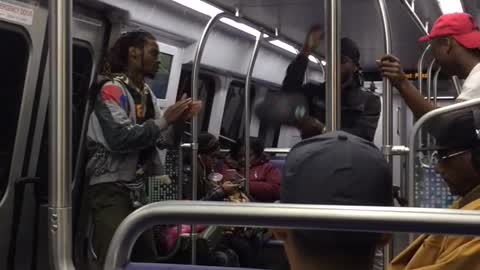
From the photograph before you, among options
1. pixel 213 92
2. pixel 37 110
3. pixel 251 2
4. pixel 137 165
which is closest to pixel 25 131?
pixel 37 110

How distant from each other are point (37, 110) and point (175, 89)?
154 centimetres

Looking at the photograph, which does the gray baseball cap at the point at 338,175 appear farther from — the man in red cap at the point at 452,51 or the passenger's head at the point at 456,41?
the passenger's head at the point at 456,41

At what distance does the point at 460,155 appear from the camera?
179cm

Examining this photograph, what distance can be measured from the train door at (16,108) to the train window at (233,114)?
3197 millimetres

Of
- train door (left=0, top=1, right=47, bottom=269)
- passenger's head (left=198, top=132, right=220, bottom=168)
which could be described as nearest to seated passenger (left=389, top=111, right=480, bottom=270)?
train door (left=0, top=1, right=47, bottom=269)

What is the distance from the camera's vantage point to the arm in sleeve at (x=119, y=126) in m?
2.75

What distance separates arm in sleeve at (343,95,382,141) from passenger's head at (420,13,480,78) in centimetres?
50

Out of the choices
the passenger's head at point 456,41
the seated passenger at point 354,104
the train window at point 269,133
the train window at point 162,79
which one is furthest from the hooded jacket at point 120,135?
the train window at point 269,133

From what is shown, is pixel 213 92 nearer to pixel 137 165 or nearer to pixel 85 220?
pixel 85 220

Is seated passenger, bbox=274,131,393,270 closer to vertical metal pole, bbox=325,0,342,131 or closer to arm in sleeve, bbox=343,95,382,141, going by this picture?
vertical metal pole, bbox=325,0,342,131

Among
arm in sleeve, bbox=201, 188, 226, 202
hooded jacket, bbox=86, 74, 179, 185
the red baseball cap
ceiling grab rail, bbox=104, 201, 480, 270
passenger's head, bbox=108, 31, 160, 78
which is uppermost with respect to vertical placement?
the red baseball cap

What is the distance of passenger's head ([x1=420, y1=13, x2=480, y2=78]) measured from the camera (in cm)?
259

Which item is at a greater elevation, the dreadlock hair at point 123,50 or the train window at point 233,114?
the train window at point 233,114

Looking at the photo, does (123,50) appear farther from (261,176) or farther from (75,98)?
(261,176)
